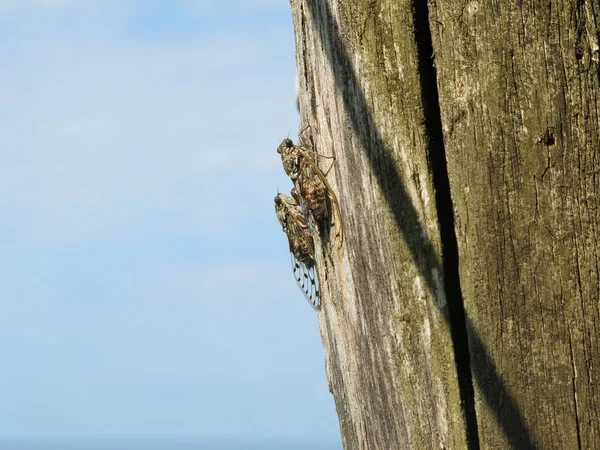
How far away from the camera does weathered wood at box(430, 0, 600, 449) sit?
7.14 ft

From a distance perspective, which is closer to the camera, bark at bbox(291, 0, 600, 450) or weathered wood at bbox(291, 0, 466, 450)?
bark at bbox(291, 0, 600, 450)

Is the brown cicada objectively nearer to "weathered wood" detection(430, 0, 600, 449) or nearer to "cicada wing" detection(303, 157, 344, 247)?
"cicada wing" detection(303, 157, 344, 247)

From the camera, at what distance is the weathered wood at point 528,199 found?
218cm

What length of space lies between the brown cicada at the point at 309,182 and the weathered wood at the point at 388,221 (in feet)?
0.45

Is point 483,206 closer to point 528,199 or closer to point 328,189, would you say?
point 528,199

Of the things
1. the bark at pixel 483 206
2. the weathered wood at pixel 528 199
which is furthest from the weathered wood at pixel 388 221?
the weathered wood at pixel 528 199

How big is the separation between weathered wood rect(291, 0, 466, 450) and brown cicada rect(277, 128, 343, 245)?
0.14 metres

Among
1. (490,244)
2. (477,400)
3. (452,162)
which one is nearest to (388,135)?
(452,162)

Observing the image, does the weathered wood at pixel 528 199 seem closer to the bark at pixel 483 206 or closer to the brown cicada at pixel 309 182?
the bark at pixel 483 206

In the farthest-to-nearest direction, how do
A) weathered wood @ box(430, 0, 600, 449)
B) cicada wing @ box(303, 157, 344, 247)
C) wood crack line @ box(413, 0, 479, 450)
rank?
cicada wing @ box(303, 157, 344, 247) → wood crack line @ box(413, 0, 479, 450) → weathered wood @ box(430, 0, 600, 449)

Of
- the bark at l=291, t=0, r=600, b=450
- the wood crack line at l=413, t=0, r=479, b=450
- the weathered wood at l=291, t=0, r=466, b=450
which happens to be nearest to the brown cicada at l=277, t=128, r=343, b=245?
the weathered wood at l=291, t=0, r=466, b=450

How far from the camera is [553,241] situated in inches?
87.1

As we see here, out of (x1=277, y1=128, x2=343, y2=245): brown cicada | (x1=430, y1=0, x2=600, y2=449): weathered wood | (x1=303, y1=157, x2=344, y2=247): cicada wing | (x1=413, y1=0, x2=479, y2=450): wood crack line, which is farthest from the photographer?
(x1=277, y1=128, x2=343, y2=245): brown cicada

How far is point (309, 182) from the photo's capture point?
340 cm
